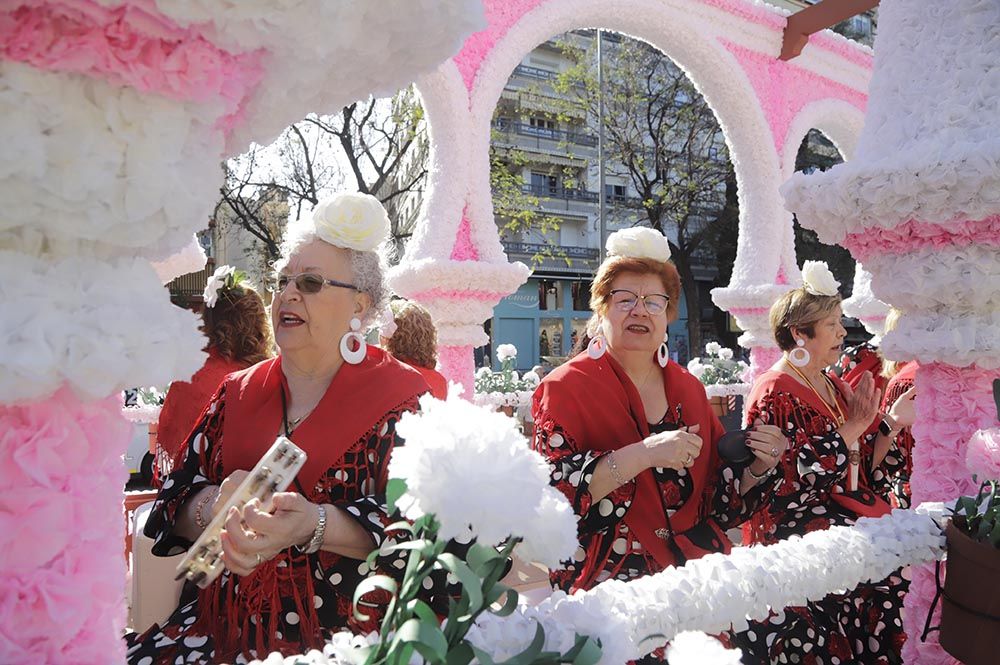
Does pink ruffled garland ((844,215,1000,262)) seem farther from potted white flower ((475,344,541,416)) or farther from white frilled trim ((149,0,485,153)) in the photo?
potted white flower ((475,344,541,416))

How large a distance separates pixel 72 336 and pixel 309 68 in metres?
0.46

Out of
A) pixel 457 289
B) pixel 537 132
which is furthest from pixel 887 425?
pixel 537 132

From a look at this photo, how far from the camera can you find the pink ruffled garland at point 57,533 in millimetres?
877

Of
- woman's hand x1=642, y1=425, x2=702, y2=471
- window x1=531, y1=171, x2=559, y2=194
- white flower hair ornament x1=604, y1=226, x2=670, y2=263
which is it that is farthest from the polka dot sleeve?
window x1=531, y1=171, x2=559, y2=194

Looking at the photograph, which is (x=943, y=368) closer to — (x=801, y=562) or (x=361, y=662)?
(x=801, y=562)

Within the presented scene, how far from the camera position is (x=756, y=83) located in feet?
21.5

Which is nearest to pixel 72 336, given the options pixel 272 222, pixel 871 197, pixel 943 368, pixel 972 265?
pixel 871 197

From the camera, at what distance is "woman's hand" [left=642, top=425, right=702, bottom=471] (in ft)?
6.41

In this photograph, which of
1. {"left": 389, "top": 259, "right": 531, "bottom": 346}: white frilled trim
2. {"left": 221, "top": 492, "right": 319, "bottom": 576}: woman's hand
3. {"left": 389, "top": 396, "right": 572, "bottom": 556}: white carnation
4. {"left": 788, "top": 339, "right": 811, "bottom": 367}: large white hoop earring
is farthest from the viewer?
{"left": 389, "top": 259, "right": 531, "bottom": 346}: white frilled trim

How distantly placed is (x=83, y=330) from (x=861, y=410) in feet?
9.14

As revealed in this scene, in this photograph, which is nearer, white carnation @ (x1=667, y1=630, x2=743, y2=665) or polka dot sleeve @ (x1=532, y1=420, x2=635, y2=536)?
white carnation @ (x1=667, y1=630, x2=743, y2=665)

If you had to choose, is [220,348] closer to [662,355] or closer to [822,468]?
[662,355]

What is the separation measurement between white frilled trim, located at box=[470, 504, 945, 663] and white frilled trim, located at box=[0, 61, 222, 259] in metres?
0.71

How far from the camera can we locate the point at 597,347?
240 centimetres
